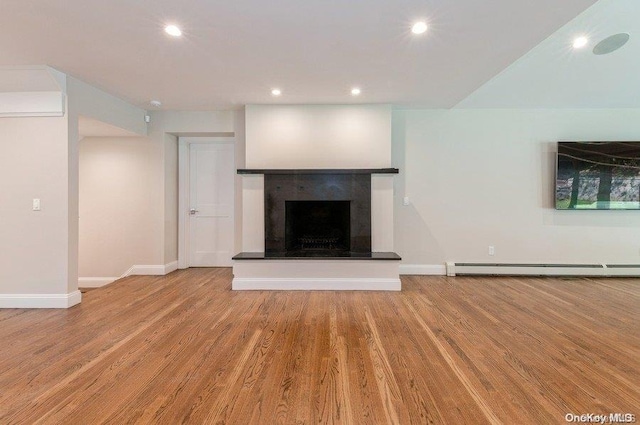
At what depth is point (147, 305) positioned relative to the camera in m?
3.23

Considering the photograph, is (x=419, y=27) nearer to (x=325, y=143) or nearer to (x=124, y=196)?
(x=325, y=143)

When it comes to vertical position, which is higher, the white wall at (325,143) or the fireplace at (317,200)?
the white wall at (325,143)

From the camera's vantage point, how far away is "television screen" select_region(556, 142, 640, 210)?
427 centimetres

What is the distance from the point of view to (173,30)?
2.34 meters

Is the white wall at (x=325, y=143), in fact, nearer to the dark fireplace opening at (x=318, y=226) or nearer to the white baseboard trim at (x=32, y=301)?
the dark fireplace opening at (x=318, y=226)

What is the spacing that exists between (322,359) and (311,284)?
1.76 metres

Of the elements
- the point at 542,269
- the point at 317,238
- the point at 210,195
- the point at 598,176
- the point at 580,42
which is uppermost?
→ the point at 580,42

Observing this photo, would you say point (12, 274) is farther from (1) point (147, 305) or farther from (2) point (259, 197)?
(2) point (259, 197)

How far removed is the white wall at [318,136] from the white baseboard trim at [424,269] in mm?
1647

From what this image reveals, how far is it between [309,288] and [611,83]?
16.0 feet

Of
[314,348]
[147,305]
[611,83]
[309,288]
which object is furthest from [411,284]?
[611,83]

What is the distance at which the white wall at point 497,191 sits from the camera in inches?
174

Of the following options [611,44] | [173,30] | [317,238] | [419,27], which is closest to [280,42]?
[173,30]

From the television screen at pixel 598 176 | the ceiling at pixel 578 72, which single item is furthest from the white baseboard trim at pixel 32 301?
the television screen at pixel 598 176
